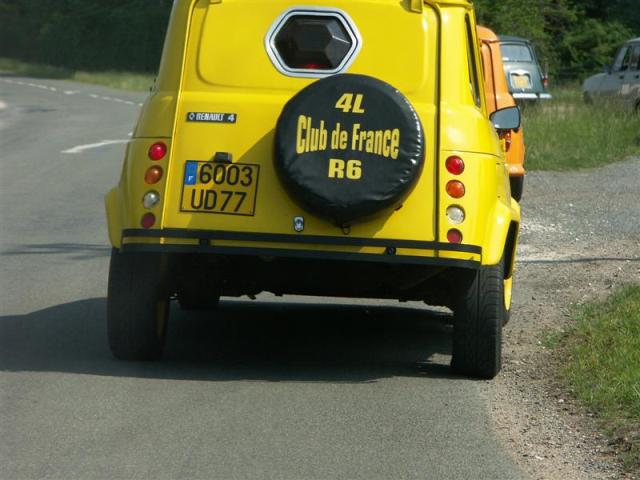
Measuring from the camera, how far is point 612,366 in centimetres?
777

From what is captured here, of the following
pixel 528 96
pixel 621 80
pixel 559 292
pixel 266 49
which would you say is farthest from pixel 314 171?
pixel 621 80

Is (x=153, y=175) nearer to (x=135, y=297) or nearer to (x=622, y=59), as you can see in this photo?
(x=135, y=297)

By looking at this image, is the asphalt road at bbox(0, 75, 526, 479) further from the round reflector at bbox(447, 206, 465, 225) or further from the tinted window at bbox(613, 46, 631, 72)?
the tinted window at bbox(613, 46, 631, 72)

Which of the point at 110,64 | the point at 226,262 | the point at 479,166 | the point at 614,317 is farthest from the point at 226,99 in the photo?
the point at 110,64

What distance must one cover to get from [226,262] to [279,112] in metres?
0.83

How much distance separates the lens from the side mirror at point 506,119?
8688 mm

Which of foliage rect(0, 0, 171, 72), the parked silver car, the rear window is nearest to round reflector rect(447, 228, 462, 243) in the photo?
the rear window

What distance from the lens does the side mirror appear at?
869 cm

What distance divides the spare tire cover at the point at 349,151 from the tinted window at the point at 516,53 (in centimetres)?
2377

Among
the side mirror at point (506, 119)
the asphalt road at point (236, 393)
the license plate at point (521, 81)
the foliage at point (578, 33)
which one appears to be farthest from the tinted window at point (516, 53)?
the side mirror at point (506, 119)

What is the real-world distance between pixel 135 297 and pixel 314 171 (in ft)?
3.78

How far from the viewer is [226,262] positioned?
7.74 metres

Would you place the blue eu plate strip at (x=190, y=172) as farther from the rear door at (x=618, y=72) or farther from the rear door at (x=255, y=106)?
the rear door at (x=618, y=72)

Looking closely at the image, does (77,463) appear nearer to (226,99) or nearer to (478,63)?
(226,99)
